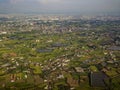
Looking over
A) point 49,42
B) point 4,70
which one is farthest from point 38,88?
point 49,42

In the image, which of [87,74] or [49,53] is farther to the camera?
[49,53]

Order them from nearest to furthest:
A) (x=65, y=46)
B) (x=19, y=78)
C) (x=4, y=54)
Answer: (x=19, y=78), (x=4, y=54), (x=65, y=46)

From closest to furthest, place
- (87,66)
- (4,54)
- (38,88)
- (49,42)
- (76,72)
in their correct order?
(38,88) < (76,72) < (87,66) < (4,54) < (49,42)

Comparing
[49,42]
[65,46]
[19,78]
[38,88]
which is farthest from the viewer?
[49,42]

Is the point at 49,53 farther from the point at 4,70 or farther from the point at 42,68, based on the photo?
the point at 4,70

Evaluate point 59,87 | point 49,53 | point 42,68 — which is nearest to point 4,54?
point 49,53

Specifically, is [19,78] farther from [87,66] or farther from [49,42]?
[49,42]

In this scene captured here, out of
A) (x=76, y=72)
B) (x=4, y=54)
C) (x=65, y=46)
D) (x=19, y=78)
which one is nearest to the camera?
(x=19, y=78)

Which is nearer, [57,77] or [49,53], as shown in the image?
[57,77]
